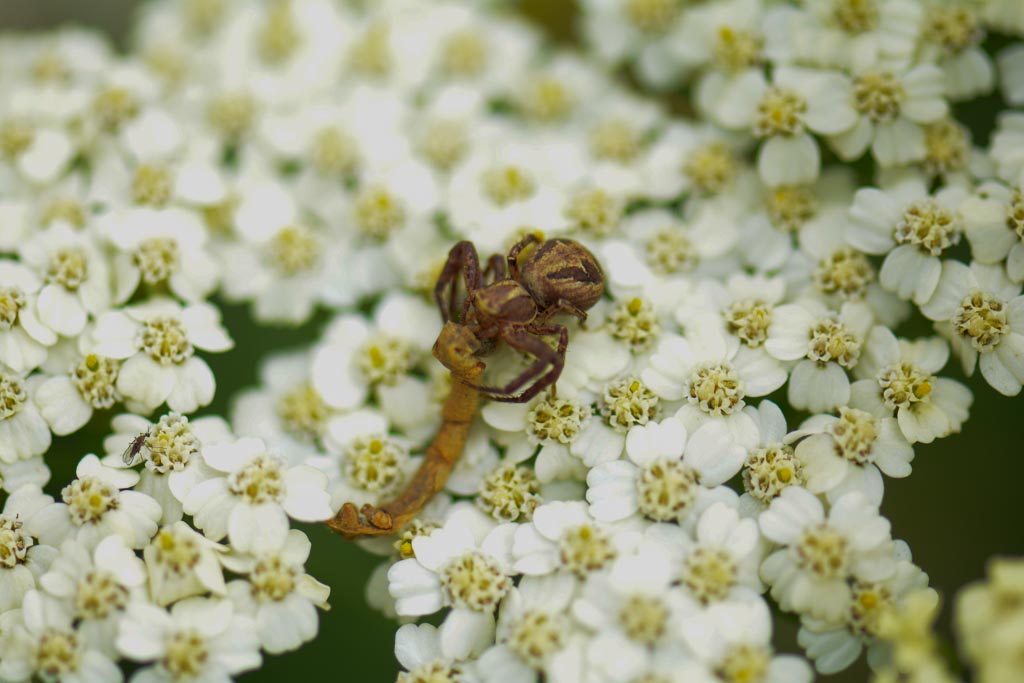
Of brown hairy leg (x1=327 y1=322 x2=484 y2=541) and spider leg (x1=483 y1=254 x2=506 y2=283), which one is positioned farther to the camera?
spider leg (x1=483 y1=254 x2=506 y2=283)

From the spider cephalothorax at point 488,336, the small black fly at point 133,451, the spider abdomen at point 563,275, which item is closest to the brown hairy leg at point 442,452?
the spider cephalothorax at point 488,336

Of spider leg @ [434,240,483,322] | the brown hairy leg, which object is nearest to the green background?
the brown hairy leg

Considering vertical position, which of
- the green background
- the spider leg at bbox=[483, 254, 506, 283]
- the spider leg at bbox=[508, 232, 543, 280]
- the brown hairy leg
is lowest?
the green background

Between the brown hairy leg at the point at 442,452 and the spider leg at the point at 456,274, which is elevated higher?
the spider leg at the point at 456,274

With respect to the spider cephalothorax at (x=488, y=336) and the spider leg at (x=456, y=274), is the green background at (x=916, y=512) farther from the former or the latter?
the spider leg at (x=456, y=274)

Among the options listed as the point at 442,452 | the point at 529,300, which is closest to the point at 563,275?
the point at 529,300

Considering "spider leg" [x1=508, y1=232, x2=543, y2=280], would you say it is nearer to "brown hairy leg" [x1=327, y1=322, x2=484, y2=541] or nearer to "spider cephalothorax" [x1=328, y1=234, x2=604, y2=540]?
"spider cephalothorax" [x1=328, y1=234, x2=604, y2=540]

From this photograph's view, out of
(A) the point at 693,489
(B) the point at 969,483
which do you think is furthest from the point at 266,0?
(B) the point at 969,483
